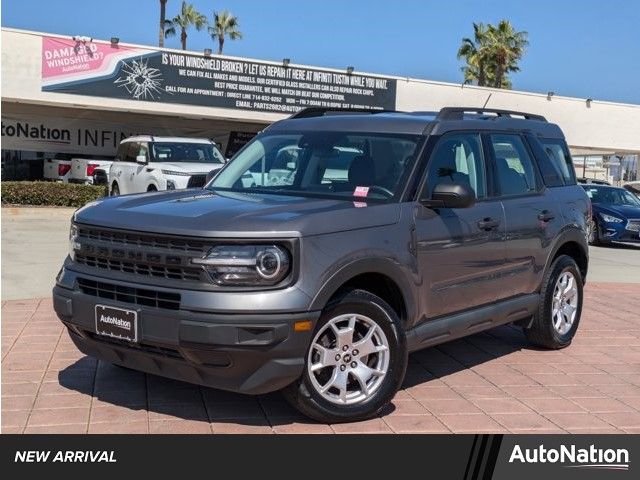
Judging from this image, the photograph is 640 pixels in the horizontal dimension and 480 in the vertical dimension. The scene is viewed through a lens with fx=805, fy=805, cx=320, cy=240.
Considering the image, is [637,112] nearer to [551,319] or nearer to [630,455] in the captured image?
[551,319]

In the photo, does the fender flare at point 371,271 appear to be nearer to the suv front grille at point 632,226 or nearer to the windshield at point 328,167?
the windshield at point 328,167

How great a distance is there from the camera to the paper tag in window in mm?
5297

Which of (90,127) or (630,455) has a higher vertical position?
(90,127)

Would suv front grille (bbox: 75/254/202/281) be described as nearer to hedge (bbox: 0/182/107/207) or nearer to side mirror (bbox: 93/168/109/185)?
hedge (bbox: 0/182/107/207)

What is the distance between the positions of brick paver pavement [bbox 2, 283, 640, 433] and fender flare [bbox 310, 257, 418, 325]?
0.70m

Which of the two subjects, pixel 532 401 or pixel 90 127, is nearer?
pixel 532 401

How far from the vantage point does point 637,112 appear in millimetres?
34500

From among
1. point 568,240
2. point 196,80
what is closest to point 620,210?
point 568,240

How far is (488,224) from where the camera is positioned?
230 inches

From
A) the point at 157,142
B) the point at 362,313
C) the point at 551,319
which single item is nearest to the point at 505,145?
the point at 551,319

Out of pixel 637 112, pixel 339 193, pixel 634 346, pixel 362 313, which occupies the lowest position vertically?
pixel 634 346

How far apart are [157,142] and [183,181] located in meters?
2.24

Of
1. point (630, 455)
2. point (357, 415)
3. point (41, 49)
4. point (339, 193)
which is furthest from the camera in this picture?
point (41, 49)

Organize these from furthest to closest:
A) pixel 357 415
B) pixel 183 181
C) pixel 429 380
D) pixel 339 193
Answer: pixel 183 181, pixel 429 380, pixel 339 193, pixel 357 415
